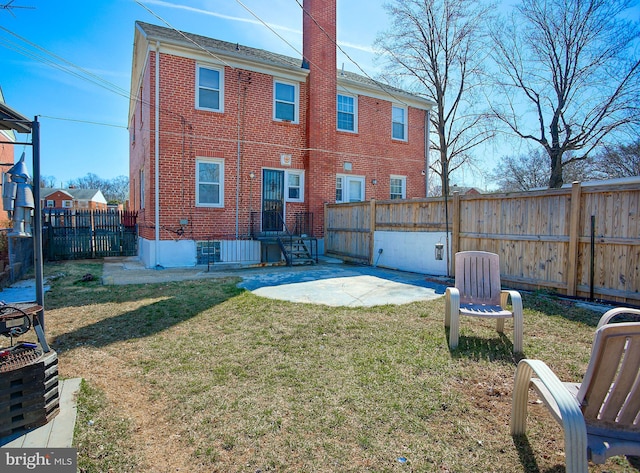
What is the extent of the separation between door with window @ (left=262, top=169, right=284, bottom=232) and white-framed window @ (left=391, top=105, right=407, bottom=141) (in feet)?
19.2

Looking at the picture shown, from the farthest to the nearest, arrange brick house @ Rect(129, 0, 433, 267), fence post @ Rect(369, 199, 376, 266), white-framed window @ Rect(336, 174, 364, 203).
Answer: white-framed window @ Rect(336, 174, 364, 203) → fence post @ Rect(369, 199, 376, 266) → brick house @ Rect(129, 0, 433, 267)

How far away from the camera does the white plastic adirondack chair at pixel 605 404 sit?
1.80 metres

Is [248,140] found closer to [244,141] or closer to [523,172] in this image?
[244,141]

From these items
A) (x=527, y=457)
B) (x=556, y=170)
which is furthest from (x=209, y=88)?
(x=556, y=170)

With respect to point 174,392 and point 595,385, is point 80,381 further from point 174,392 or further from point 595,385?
point 595,385

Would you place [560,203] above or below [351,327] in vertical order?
above

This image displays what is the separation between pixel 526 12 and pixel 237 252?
62.1 ft

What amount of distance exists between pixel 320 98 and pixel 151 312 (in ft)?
33.6

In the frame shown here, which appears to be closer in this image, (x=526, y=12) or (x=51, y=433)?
(x=51, y=433)

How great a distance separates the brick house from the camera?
1099cm

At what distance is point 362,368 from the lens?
12.1ft

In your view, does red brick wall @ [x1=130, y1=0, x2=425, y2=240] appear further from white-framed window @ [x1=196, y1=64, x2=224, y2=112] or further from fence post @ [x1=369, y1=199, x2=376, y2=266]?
fence post @ [x1=369, y1=199, x2=376, y2=266]

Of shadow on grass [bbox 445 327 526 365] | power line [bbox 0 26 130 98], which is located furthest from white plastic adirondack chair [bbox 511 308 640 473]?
power line [bbox 0 26 130 98]

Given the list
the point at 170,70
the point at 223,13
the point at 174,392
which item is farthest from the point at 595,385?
the point at 170,70
